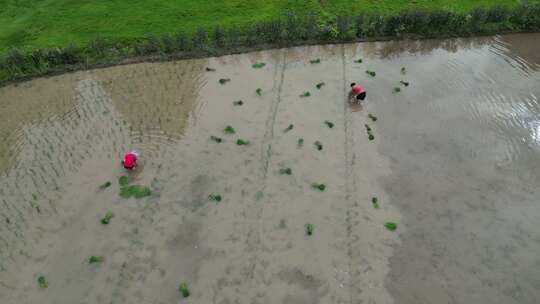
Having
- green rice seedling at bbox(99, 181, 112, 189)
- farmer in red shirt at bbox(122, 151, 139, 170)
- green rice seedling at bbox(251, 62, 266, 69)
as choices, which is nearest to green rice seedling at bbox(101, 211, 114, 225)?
green rice seedling at bbox(99, 181, 112, 189)

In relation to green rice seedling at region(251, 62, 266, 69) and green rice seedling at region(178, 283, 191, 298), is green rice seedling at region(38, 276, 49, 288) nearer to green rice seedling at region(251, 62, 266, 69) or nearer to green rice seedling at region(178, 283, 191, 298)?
green rice seedling at region(178, 283, 191, 298)

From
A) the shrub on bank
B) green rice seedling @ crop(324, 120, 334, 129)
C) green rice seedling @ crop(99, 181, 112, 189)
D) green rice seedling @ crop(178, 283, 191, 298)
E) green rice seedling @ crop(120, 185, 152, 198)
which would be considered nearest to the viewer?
green rice seedling @ crop(178, 283, 191, 298)

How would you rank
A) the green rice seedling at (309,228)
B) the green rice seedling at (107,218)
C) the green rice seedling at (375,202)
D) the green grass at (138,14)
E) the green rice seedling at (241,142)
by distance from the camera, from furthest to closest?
the green grass at (138,14) < the green rice seedling at (241,142) < the green rice seedling at (375,202) < the green rice seedling at (107,218) < the green rice seedling at (309,228)

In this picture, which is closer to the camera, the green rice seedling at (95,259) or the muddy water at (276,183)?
the muddy water at (276,183)

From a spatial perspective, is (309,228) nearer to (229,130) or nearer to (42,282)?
(229,130)

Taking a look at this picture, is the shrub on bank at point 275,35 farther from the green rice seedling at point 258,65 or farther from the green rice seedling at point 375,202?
the green rice seedling at point 375,202

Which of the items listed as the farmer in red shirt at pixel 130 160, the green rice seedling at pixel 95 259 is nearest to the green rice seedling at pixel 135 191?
the farmer in red shirt at pixel 130 160

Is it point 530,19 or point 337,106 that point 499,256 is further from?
point 530,19
